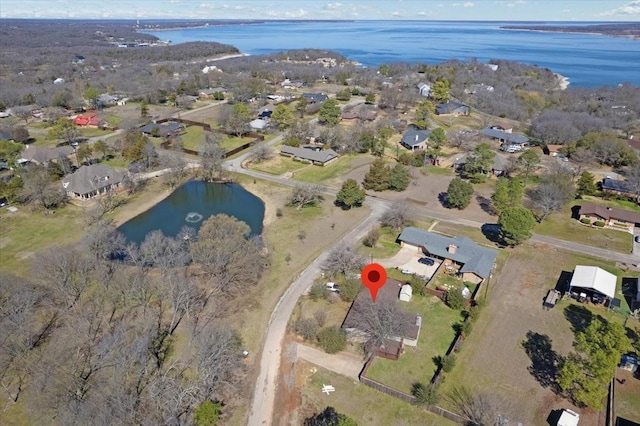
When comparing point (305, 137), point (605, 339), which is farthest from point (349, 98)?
point (605, 339)

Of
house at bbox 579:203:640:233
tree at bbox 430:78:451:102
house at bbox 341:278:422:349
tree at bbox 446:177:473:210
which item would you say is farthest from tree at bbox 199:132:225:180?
tree at bbox 430:78:451:102

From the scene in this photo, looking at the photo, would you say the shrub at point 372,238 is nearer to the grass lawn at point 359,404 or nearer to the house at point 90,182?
the grass lawn at point 359,404

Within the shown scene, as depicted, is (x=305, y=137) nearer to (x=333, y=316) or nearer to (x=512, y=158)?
(x=512, y=158)

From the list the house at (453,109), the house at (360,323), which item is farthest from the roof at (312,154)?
the house at (453,109)

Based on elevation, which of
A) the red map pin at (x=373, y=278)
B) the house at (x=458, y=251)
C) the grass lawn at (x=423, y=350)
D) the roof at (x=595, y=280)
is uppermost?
the roof at (x=595, y=280)

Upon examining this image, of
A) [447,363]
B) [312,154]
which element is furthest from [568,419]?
[312,154]

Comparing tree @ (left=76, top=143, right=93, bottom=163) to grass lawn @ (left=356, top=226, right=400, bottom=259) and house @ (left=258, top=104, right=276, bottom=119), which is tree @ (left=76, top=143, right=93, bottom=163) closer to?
house @ (left=258, top=104, right=276, bottom=119)
